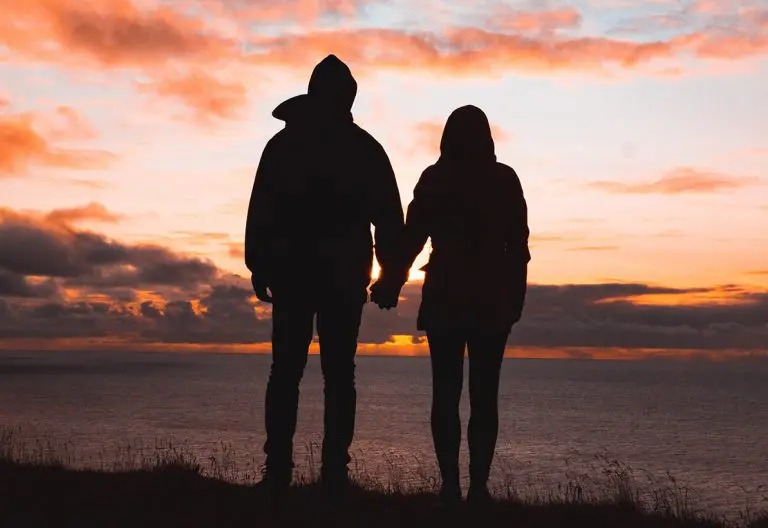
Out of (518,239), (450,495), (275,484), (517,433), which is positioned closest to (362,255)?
(518,239)

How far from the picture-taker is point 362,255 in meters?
7.11

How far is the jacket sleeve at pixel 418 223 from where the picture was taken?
24.1 feet

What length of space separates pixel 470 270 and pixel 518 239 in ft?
1.73

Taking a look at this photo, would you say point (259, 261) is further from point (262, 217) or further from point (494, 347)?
point (494, 347)

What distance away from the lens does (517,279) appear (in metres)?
7.40

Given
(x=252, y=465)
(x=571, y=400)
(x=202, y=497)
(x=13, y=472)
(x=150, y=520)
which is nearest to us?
(x=150, y=520)

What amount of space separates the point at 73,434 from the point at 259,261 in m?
76.9

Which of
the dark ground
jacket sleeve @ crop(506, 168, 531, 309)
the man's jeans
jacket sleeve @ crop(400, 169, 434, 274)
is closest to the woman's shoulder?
jacket sleeve @ crop(506, 168, 531, 309)

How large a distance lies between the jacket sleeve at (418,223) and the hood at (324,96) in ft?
3.04

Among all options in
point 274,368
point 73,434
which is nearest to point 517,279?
point 274,368

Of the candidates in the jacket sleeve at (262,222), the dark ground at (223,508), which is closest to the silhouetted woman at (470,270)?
the dark ground at (223,508)

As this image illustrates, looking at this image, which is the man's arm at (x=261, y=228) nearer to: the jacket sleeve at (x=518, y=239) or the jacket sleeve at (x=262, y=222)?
the jacket sleeve at (x=262, y=222)

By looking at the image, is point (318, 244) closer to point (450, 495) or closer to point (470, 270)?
point (470, 270)

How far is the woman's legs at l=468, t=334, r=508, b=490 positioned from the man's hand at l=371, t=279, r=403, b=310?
772 mm
